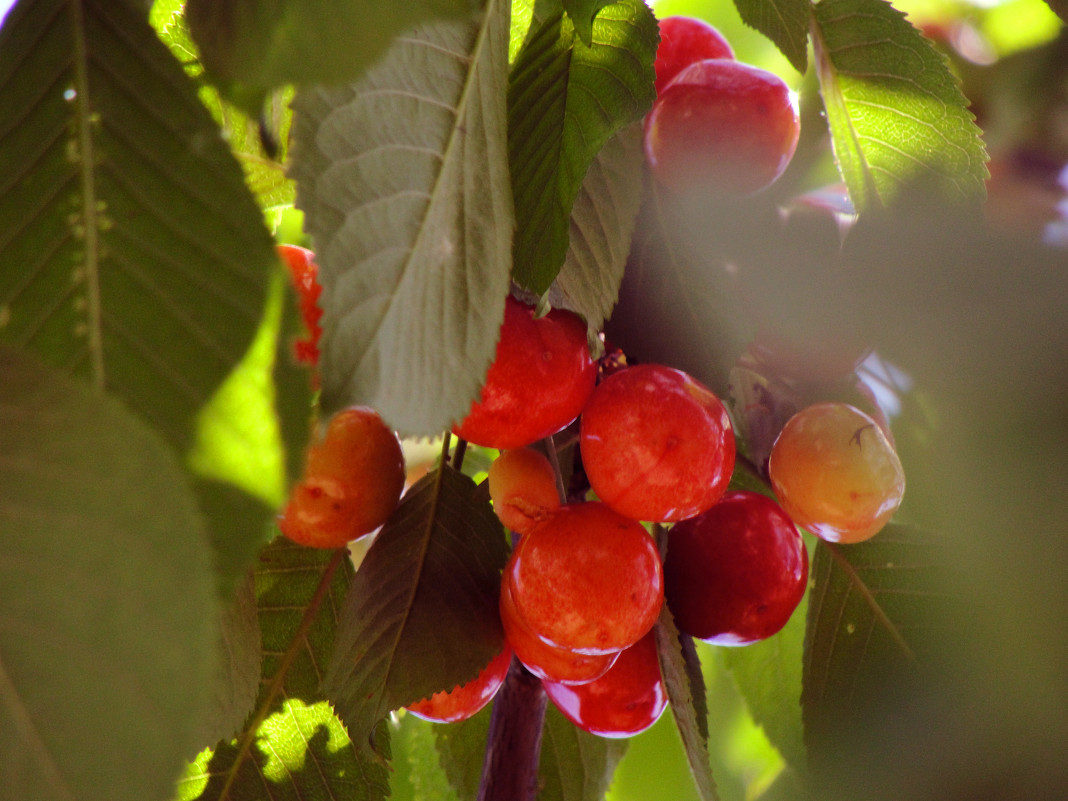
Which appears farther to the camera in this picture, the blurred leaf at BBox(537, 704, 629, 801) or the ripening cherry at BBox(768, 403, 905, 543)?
the blurred leaf at BBox(537, 704, 629, 801)

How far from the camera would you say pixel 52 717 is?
20 cm

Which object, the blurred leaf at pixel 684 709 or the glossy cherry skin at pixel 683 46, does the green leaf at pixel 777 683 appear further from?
the glossy cherry skin at pixel 683 46

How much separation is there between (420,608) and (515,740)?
0.12 m

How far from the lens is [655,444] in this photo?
434 millimetres

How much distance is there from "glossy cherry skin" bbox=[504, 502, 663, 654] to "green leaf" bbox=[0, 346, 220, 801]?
0.25 m

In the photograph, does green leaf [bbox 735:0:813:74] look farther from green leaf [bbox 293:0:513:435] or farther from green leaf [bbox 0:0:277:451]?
green leaf [bbox 0:0:277:451]

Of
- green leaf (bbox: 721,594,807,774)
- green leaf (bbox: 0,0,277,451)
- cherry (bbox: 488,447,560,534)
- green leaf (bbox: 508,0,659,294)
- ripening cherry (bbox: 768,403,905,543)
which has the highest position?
green leaf (bbox: 0,0,277,451)

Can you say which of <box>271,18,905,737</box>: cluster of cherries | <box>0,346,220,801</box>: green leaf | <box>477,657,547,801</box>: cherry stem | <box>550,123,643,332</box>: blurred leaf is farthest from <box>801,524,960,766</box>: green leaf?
<box>0,346,220,801</box>: green leaf

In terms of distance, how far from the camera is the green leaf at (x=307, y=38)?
23 cm

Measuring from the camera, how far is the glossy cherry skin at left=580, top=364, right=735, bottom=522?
438 millimetres

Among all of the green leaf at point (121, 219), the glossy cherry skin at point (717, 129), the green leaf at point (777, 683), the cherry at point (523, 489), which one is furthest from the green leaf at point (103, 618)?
the green leaf at point (777, 683)

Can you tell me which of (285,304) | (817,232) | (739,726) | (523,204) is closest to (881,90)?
(817,232)

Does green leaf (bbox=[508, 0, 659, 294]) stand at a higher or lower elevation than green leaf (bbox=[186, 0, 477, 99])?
lower

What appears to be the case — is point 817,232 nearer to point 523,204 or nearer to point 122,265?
point 523,204
